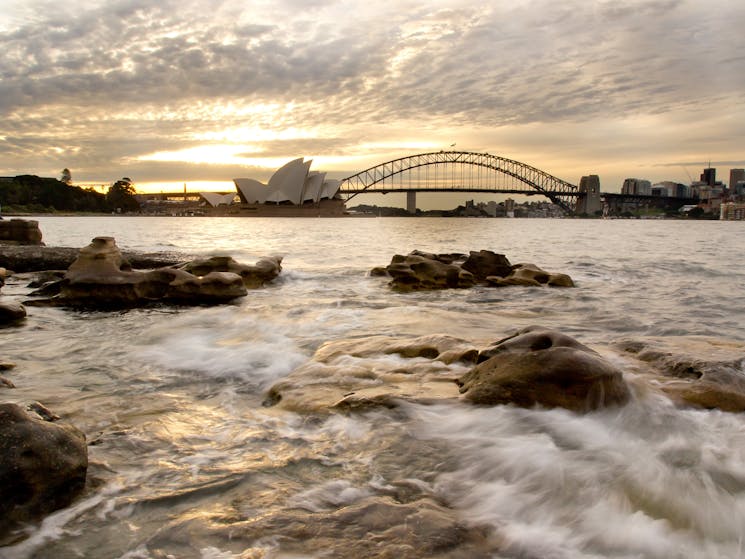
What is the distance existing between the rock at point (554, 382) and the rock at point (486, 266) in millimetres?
8029

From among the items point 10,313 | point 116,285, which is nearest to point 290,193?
point 116,285

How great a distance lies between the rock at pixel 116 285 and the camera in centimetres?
771

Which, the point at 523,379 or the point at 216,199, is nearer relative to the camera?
the point at 523,379

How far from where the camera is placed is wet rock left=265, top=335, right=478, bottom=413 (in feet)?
11.4

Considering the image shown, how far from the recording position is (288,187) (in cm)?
7938

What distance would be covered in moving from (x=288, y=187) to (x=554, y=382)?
78.8 metres

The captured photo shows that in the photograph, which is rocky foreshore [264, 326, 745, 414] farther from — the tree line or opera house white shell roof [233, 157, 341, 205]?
the tree line

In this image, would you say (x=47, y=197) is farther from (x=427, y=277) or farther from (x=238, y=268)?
(x=427, y=277)

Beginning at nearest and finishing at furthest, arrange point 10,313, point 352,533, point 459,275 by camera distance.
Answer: point 352,533 → point 10,313 → point 459,275

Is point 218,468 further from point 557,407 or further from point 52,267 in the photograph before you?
point 52,267

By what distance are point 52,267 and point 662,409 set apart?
1264 cm

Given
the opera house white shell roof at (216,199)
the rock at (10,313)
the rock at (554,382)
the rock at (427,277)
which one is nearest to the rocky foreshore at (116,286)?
the rock at (10,313)

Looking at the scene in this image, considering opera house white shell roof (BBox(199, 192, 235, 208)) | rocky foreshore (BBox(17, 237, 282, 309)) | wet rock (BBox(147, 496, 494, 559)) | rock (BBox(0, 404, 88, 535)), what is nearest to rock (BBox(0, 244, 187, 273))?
rocky foreshore (BBox(17, 237, 282, 309))

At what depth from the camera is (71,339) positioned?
553 centimetres
